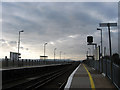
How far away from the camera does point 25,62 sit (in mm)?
45656

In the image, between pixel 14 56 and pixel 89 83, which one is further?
pixel 14 56

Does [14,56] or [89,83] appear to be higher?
→ [14,56]

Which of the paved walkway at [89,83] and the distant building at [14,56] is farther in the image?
the distant building at [14,56]

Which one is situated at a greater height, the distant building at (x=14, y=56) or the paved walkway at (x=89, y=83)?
the distant building at (x=14, y=56)

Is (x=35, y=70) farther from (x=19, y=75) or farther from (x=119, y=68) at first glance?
(x=119, y=68)

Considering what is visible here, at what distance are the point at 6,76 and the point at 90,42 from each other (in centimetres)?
2092

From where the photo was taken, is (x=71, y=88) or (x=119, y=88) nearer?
(x=119, y=88)

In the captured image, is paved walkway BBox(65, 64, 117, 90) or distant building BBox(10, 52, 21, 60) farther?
distant building BBox(10, 52, 21, 60)

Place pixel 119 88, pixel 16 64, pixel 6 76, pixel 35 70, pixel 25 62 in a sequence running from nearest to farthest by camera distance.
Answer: pixel 119 88
pixel 6 76
pixel 35 70
pixel 16 64
pixel 25 62

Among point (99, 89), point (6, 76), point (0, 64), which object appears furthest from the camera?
point (0, 64)

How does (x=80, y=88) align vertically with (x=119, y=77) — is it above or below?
below

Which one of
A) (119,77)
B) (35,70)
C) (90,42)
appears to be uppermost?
(90,42)

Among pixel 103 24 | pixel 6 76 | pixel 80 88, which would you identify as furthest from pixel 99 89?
pixel 6 76

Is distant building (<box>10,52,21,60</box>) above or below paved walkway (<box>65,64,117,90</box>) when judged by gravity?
above
